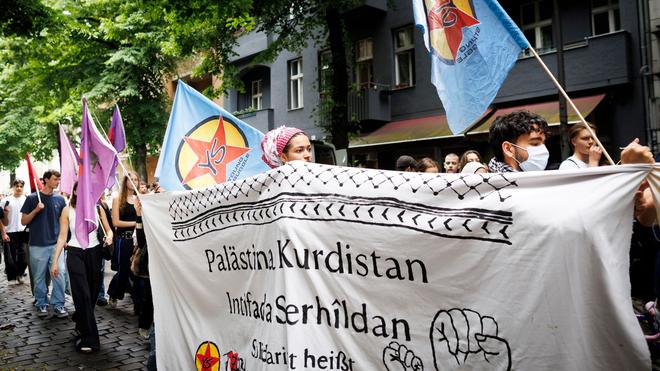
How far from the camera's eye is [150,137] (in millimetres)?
20766

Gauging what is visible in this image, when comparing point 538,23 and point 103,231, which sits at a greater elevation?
point 538,23

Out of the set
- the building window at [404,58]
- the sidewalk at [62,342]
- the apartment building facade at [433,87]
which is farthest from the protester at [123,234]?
the building window at [404,58]

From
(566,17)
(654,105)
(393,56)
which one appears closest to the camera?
(654,105)

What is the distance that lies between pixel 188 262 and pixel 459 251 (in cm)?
206

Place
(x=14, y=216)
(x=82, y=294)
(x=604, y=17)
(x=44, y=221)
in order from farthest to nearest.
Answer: (x=604, y=17) → (x=14, y=216) → (x=44, y=221) → (x=82, y=294)

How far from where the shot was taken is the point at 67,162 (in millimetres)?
8141

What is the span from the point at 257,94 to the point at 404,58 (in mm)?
8032

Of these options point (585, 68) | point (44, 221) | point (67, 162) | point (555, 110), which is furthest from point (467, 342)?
point (585, 68)

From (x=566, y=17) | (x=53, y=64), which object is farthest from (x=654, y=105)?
(x=53, y=64)

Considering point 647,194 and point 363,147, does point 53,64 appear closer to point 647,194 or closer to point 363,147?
point 363,147

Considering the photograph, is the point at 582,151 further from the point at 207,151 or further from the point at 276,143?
the point at 207,151

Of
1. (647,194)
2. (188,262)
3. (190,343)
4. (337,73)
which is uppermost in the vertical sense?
(337,73)

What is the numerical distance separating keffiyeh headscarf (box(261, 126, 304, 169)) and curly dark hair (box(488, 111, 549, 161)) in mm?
1232

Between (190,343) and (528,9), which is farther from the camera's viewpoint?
(528,9)
